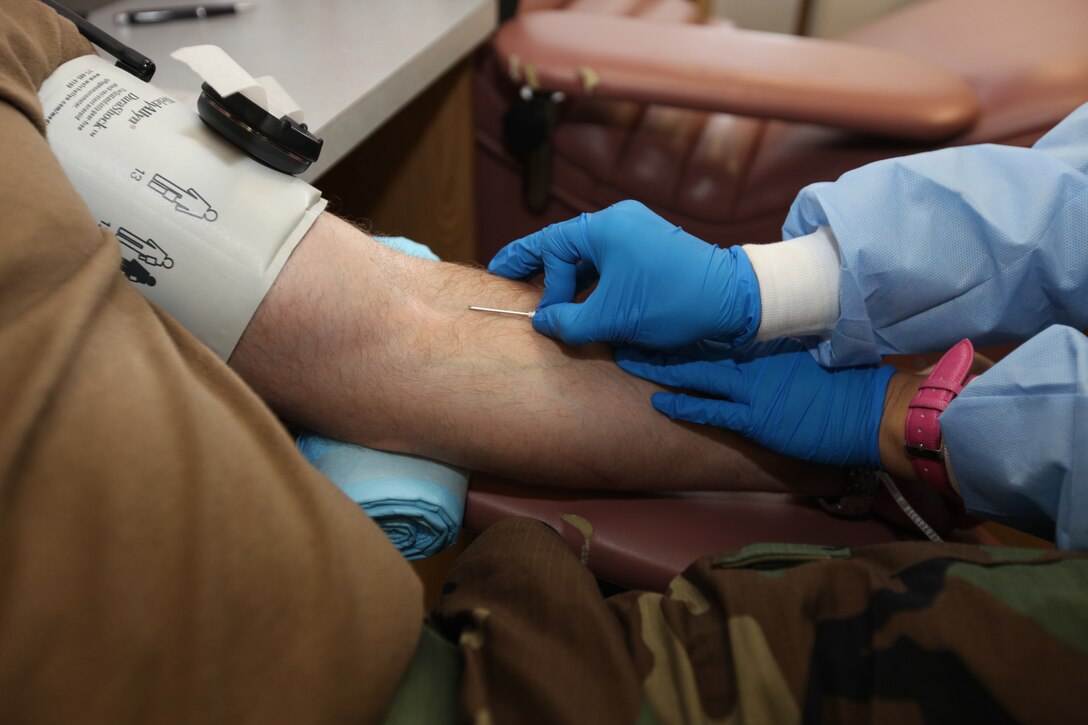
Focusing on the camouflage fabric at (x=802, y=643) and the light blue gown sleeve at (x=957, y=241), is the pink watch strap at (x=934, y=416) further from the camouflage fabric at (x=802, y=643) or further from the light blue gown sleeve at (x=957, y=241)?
the camouflage fabric at (x=802, y=643)

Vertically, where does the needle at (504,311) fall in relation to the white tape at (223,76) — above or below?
below

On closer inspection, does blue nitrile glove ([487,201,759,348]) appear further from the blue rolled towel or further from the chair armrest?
the chair armrest

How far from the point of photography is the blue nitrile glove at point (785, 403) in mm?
813

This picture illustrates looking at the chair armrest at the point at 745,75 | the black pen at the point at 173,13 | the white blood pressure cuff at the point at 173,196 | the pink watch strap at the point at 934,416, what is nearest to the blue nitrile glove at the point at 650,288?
the pink watch strap at the point at 934,416

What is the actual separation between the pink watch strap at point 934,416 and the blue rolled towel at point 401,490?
1.50 ft

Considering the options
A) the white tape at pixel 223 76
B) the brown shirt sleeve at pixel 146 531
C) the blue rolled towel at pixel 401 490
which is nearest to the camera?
the brown shirt sleeve at pixel 146 531

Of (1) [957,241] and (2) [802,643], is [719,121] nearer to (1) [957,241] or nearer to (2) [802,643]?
(1) [957,241]

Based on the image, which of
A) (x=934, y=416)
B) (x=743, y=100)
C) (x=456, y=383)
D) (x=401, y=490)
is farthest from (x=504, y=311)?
(x=743, y=100)

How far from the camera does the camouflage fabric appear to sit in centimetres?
48

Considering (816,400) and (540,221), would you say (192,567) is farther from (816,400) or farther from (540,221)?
(540,221)

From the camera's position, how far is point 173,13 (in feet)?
3.80

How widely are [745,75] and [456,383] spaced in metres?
0.67

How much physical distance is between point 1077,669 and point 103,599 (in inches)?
22.7

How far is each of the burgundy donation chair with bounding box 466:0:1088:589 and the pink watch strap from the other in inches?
3.9
